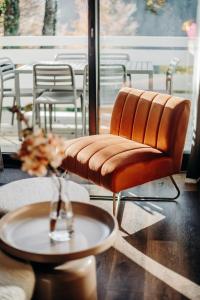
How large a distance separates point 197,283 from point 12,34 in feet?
8.81

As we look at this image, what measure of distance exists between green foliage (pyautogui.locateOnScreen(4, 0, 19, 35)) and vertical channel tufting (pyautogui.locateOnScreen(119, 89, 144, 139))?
4.21 feet

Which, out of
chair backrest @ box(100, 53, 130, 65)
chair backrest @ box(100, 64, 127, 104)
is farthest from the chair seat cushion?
chair backrest @ box(100, 53, 130, 65)

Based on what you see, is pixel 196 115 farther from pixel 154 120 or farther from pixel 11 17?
pixel 11 17

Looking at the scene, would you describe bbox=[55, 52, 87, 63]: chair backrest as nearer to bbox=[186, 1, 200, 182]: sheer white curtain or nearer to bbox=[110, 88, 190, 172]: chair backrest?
bbox=[110, 88, 190, 172]: chair backrest

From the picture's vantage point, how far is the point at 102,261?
108 inches

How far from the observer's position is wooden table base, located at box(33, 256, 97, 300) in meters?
2.01

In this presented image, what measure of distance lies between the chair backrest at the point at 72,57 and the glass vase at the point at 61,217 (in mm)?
2290

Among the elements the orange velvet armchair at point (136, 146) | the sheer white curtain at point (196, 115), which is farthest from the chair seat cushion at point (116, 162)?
the sheer white curtain at point (196, 115)

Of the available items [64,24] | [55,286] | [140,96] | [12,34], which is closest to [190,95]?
[140,96]

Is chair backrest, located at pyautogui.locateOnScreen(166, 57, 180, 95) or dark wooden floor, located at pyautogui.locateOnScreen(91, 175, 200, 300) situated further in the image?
chair backrest, located at pyautogui.locateOnScreen(166, 57, 180, 95)

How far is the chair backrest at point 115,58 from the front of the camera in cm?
406

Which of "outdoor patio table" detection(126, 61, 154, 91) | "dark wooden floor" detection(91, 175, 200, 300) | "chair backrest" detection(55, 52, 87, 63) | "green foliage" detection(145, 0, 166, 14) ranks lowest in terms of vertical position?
"dark wooden floor" detection(91, 175, 200, 300)

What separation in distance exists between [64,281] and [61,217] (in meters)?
0.27

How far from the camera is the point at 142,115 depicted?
11.2ft
